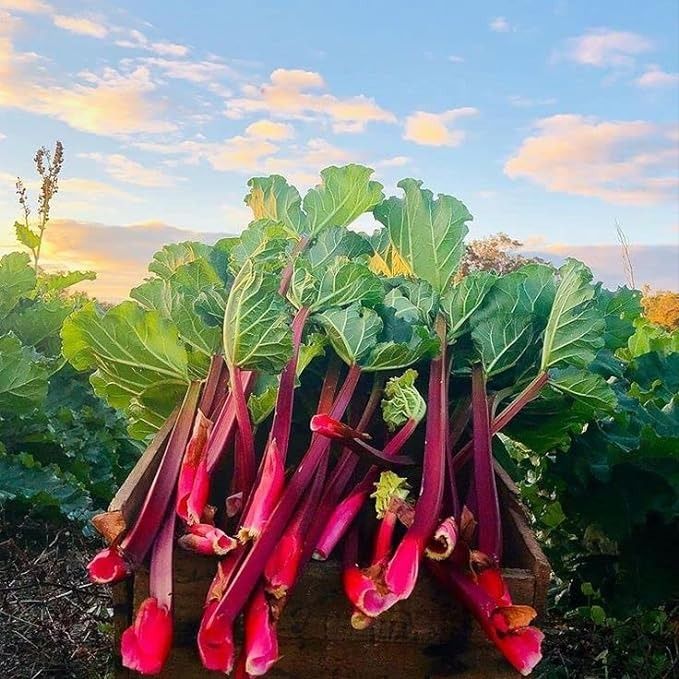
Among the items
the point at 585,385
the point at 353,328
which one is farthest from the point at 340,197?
the point at 585,385

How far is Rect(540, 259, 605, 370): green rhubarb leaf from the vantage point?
180cm

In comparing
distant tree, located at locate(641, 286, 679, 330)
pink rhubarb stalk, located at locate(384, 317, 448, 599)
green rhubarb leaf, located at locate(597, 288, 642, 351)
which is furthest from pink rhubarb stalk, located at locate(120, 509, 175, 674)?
distant tree, located at locate(641, 286, 679, 330)

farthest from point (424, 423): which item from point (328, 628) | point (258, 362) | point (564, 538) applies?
point (564, 538)

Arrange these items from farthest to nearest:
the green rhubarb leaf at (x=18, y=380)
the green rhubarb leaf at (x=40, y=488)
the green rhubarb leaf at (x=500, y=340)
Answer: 1. the green rhubarb leaf at (x=18, y=380)
2. the green rhubarb leaf at (x=40, y=488)
3. the green rhubarb leaf at (x=500, y=340)

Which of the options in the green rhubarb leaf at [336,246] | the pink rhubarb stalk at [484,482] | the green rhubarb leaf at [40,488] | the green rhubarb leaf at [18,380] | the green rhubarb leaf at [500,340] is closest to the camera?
the pink rhubarb stalk at [484,482]

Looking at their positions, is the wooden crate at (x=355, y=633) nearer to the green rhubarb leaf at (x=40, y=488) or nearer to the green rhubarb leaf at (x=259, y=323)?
the green rhubarb leaf at (x=259, y=323)

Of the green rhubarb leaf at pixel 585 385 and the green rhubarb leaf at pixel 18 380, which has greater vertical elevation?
the green rhubarb leaf at pixel 585 385

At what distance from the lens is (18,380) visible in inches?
110

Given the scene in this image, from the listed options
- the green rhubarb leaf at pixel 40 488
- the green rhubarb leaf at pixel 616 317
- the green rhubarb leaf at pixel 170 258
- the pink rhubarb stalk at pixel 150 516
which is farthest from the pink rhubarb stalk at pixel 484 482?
the green rhubarb leaf at pixel 40 488

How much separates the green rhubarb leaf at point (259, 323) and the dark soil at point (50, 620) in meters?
0.95

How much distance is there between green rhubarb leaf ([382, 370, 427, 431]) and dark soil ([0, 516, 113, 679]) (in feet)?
3.34

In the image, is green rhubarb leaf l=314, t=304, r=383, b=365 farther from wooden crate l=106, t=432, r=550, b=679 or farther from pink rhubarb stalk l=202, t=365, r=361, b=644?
wooden crate l=106, t=432, r=550, b=679

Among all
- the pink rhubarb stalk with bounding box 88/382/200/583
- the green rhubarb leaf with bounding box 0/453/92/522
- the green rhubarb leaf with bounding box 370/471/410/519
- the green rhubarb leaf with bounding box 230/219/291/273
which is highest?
the green rhubarb leaf with bounding box 230/219/291/273

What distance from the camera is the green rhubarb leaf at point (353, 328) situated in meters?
1.72
